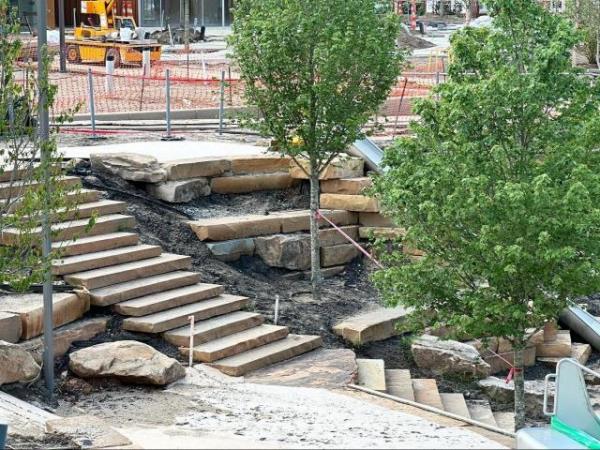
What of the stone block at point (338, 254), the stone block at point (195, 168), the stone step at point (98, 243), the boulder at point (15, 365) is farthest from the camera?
the stone block at point (338, 254)

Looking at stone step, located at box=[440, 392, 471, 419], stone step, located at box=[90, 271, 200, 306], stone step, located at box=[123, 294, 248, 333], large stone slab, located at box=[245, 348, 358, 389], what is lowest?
stone step, located at box=[440, 392, 471, 419]

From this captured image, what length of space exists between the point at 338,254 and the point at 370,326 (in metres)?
3.26

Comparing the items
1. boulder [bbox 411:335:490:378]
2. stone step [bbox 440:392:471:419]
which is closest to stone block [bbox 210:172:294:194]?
boulder [bbox 411:335:490:378]

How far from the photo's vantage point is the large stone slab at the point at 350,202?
21859 millimetres

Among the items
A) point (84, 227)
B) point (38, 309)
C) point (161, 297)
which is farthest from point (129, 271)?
point (38, 309)

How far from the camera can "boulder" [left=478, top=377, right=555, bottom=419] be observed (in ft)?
58.1

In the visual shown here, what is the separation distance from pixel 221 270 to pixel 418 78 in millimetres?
20854

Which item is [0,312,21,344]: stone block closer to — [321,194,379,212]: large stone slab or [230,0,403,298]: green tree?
[230,0,403,298]: green tree

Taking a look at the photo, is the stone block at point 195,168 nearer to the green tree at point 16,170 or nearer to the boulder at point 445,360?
the boulder at point 445,360

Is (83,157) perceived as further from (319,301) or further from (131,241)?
(319,301)

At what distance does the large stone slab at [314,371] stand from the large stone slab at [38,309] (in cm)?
236

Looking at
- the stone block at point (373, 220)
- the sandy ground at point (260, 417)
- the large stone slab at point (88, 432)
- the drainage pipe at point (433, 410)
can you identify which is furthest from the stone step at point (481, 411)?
the large stone slab at point (88, 432)

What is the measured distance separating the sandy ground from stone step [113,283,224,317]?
1.31 metres

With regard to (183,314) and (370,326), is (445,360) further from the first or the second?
(183,314)
